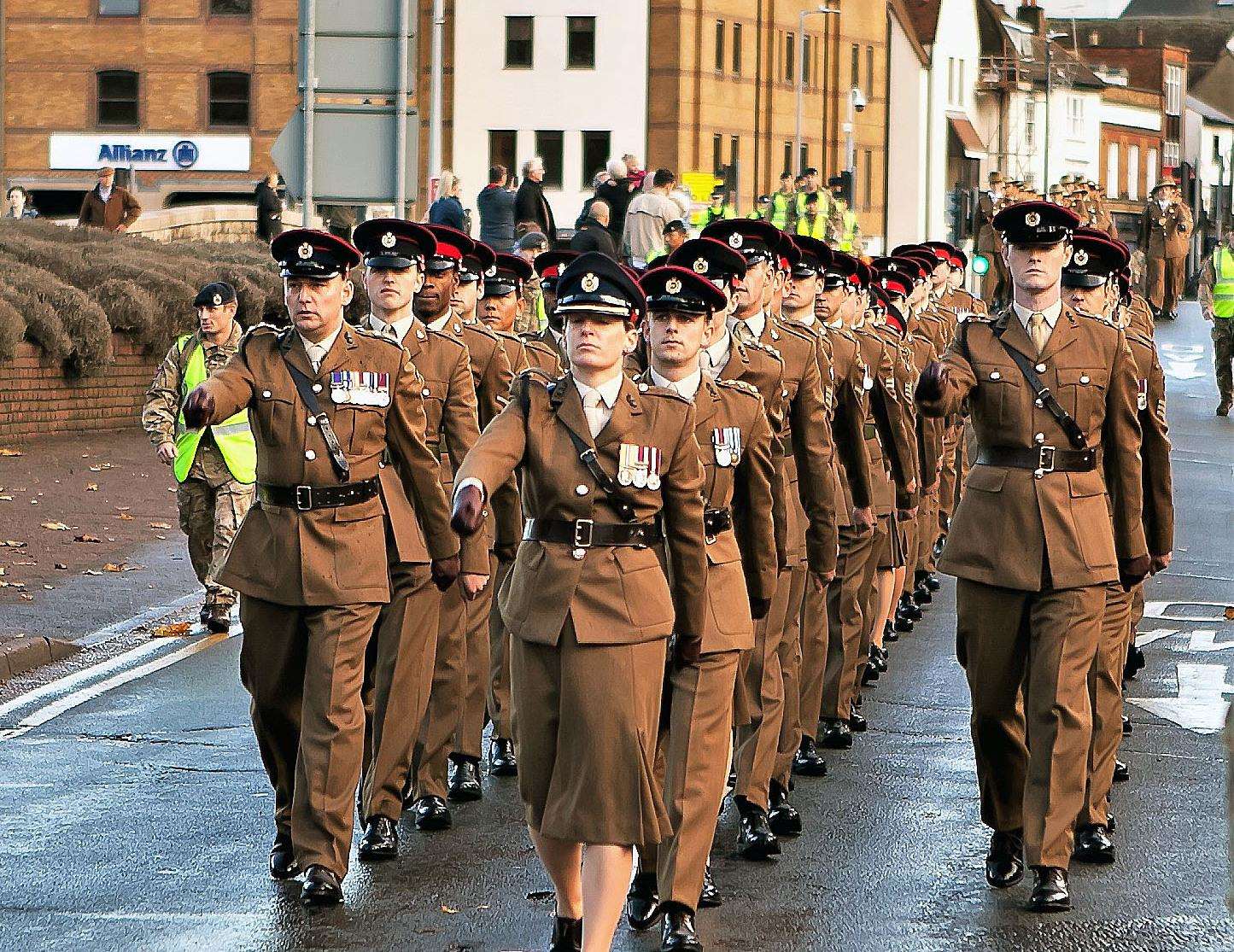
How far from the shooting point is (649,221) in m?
27.9

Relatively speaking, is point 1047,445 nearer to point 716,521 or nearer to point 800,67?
point 716,521

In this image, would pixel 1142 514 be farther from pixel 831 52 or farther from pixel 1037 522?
pixel 831 52

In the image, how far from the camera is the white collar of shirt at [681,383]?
738cm

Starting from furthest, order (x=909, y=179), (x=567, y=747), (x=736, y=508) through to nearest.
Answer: (x=909, y=179) → (x=736, y=508) → (x=567, y=747)

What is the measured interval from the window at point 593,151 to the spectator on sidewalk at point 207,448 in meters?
60.7

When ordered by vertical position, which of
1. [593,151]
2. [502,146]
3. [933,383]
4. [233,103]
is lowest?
[933,383]

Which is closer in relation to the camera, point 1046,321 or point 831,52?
point 1046,321

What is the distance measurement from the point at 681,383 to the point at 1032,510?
1411mm

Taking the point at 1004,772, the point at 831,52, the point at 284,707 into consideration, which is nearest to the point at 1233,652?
the point at 1004,772

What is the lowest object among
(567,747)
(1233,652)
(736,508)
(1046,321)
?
(1233,652)

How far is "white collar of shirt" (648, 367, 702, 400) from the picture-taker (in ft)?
24.2

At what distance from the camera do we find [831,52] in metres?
83.8

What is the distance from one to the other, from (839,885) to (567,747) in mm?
1792

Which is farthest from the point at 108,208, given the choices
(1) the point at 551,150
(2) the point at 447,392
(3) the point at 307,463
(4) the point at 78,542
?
(1) the point at 551,150
